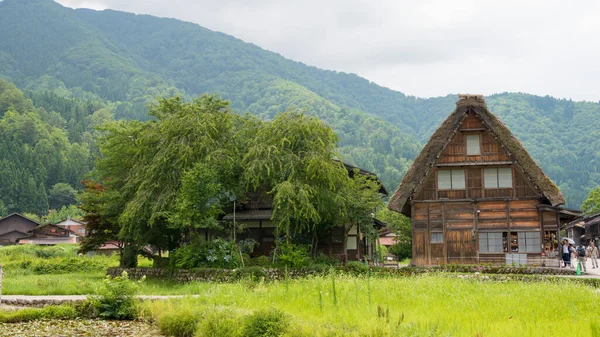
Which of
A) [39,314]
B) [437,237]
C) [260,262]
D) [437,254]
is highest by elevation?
[437,237]

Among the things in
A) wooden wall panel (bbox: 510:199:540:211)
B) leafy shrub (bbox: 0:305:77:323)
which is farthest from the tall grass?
wooden wall panel (bbox: 510:199:540:211)

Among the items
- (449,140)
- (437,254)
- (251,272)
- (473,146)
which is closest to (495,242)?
(437,254)

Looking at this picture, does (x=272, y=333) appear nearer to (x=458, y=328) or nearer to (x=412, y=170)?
(x=458, y=328)

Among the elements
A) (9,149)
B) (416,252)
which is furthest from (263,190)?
(9,149)

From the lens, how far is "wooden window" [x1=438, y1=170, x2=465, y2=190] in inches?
1367

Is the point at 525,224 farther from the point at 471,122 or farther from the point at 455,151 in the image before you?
the point at 471,122

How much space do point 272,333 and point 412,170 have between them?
23.3 metres

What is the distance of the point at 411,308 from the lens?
14.7 m

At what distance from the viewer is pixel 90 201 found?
35281 mm

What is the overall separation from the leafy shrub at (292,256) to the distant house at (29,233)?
54.3m

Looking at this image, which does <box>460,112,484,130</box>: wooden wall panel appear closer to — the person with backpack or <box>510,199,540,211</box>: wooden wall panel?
<box>510,199,540,211</box>: wooden wall panel

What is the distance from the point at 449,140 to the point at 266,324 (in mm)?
23476

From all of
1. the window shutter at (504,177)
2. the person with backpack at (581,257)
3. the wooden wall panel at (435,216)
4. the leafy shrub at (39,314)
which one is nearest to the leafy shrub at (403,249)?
the person with backpack at (581,257)

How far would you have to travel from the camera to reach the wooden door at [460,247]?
1332 inches
